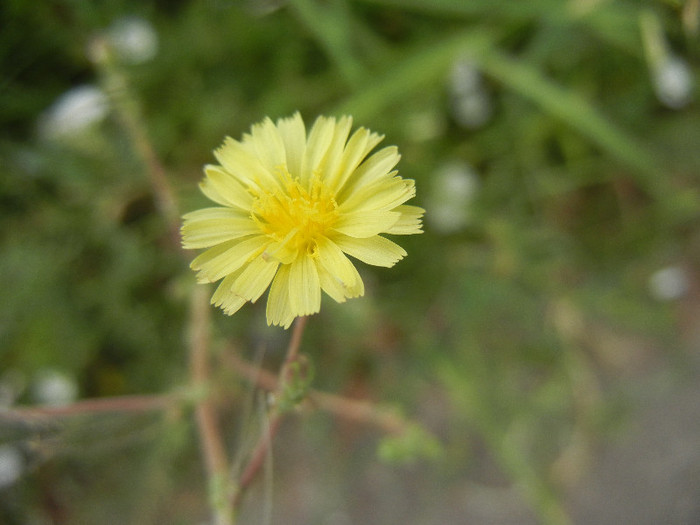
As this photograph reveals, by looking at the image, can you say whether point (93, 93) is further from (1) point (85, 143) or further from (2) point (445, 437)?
(2) point (445, 437)

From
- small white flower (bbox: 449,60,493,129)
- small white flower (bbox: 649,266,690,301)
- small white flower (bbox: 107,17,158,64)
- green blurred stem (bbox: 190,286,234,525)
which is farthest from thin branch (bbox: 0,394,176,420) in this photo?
small white flower (bbox: 649,266,690,301)

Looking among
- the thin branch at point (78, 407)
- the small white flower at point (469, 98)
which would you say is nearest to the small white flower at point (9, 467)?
the thin branch at point (78, 407)

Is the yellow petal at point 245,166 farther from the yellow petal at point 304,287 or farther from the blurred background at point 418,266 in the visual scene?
the blurred background at point 418,266

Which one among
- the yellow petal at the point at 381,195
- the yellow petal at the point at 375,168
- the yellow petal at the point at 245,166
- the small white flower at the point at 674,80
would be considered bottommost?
the yellow petal at the point at 381,195

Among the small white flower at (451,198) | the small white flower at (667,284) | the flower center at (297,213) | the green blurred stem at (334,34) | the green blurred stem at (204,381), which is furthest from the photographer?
the small white flower at (667,284)

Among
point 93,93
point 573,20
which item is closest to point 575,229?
point 573,20

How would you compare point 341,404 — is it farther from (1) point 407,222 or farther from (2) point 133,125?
(2) point 133,125
